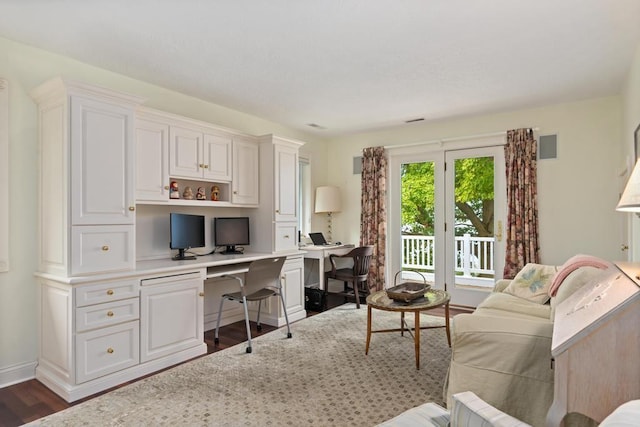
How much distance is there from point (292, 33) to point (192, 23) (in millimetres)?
653

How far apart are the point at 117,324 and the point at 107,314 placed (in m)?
0.11

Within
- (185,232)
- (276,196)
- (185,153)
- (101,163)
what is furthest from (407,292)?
(101,163)

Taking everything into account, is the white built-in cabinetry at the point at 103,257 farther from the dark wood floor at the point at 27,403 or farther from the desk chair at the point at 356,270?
the desk chair at the point at 356,270

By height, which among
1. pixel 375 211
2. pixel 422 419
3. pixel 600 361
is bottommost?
pixel 422 419

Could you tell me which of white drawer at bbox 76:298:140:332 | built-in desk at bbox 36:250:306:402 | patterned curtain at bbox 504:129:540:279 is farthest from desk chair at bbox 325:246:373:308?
white drawer at bbox 76:298:140:332

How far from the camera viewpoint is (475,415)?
1125mm

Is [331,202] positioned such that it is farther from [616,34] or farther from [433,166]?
[616,34]

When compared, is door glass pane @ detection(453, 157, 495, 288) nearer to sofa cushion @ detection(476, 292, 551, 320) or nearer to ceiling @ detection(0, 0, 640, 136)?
ceiling @ detection(0, 0, 640, 136)

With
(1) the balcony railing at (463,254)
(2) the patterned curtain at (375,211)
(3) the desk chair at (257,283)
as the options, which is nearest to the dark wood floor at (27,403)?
(3) the desk chair at (257,283)

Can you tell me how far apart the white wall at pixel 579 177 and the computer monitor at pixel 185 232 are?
364cm

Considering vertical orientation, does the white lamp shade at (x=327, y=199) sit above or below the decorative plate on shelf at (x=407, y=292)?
above

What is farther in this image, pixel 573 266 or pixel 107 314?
pixel 573 266

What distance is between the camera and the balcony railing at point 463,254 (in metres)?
4.72

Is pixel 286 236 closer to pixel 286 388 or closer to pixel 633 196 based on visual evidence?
pixel 286 388
